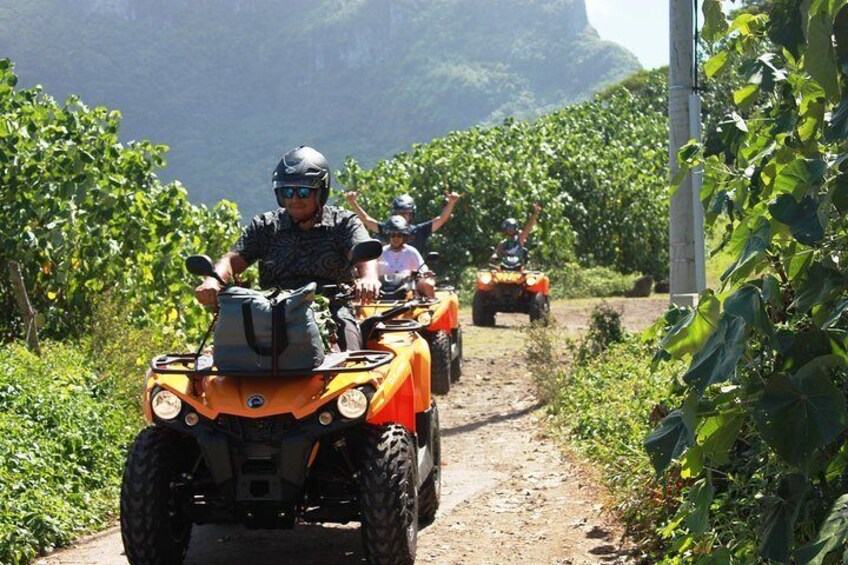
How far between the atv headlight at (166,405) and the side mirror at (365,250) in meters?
1.23

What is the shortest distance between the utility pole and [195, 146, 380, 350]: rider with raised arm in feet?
12.4

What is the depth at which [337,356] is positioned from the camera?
692cm

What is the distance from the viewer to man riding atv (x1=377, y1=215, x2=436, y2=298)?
14297 mm

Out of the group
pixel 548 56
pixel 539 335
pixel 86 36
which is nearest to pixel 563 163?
pixel 539 335

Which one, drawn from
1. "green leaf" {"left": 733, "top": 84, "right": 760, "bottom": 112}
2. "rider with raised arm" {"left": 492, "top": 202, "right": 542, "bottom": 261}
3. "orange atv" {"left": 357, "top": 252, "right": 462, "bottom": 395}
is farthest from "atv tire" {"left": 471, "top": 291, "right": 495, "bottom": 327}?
"green leaf" {"left": 733, "top": 84, "right": 760, "bottom": 112}

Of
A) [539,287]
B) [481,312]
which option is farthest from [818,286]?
[481,312]

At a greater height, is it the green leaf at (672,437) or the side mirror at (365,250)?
the side mirror at (365,250)

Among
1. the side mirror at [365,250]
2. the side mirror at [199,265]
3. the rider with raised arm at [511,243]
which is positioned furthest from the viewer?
the rider with raised arm at [511,243]

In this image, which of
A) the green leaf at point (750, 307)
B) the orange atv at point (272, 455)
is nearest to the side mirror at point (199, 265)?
the orange atv at point (272, 455)

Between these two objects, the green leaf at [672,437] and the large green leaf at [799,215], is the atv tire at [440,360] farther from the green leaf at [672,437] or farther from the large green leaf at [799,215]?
the large green leaf at [799,215]

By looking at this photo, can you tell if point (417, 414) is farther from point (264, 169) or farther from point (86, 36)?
point (86, 36)

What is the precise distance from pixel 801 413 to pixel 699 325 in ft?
1.50

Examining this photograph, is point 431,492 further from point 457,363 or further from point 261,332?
point 457,363

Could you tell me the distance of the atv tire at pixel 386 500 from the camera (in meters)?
6.41
